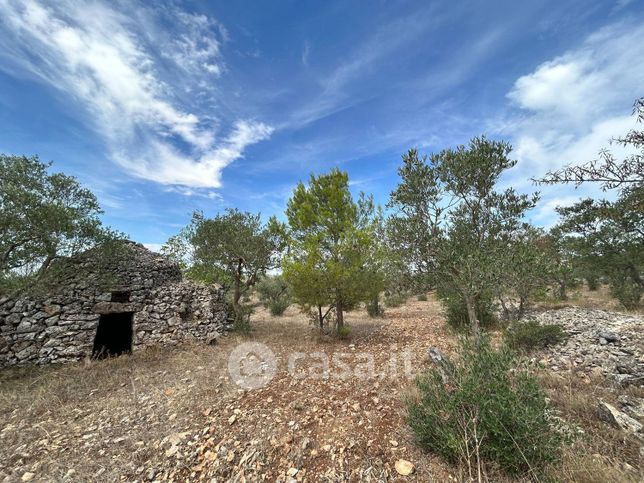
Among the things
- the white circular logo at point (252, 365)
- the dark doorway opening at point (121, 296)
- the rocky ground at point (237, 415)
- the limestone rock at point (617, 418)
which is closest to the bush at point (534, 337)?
the rocky ground at point (237, 415)

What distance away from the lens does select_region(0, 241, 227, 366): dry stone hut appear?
8766 millimetres

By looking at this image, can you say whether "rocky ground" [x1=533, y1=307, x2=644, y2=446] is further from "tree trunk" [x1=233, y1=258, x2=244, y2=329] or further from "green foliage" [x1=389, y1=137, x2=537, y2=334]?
"tree trunk" [x1=233, y1=258, x2=244, y2=329]

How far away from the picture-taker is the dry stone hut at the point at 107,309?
8.77 m

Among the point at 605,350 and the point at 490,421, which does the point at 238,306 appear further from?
the point at 605,350

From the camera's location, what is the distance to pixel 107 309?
10.4 meters

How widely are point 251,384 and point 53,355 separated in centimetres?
750

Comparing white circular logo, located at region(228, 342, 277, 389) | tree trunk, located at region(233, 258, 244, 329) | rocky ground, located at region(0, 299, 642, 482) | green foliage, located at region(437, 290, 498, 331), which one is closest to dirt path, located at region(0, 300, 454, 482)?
rocky ground, located at region(0, 299, 642, 482)

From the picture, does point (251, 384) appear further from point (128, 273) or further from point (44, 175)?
point (44, 175)

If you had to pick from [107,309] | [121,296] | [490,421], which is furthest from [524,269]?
[121,296]

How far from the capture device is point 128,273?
37.9 ft

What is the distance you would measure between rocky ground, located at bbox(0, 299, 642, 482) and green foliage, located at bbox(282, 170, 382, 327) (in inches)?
91.4

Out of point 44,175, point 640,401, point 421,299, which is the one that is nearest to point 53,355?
point 44,175

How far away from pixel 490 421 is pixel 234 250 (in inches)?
551

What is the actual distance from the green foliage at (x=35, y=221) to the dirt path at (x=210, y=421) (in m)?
3.44
